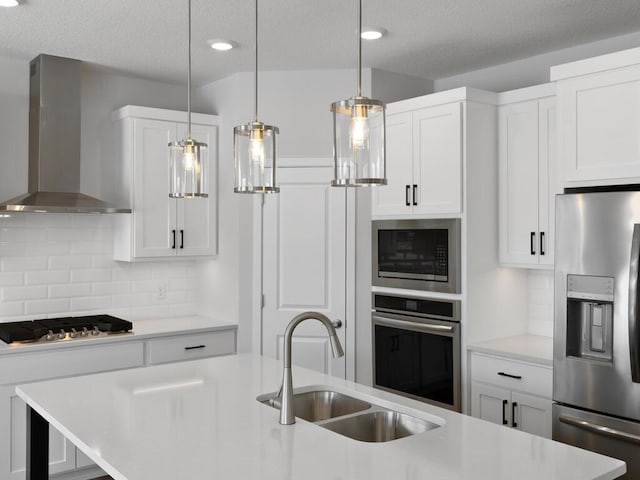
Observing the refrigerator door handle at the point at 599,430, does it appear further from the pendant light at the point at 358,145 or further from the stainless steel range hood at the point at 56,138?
the stainless steel range hood at the point at 56,138

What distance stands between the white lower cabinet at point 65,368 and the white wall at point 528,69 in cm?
253

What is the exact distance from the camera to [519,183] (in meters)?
3.64

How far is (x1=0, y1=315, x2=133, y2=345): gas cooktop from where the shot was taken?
3588 mm

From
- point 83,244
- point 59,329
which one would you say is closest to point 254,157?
point 59,329

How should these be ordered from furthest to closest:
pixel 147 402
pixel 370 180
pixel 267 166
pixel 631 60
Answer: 1. pixel 631 60
2. pixel 147 402
3. pixel 267 166
4. pixel 370 180

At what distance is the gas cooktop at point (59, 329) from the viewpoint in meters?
3.59

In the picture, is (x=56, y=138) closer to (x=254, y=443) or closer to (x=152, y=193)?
(x=152, y=193)

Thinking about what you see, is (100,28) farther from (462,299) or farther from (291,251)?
(462,299)

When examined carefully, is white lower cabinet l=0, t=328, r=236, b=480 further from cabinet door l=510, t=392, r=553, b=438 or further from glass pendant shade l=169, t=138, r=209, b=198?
cabinet door l=510, t=392, r=553, b=438

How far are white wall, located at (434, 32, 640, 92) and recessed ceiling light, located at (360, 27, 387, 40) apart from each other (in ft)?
3.59

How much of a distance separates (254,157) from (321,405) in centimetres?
112

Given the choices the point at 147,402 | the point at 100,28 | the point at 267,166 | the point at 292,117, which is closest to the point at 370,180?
the point at 267,166

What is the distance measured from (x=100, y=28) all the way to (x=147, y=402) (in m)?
2.15

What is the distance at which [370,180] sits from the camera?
5.63 ft
